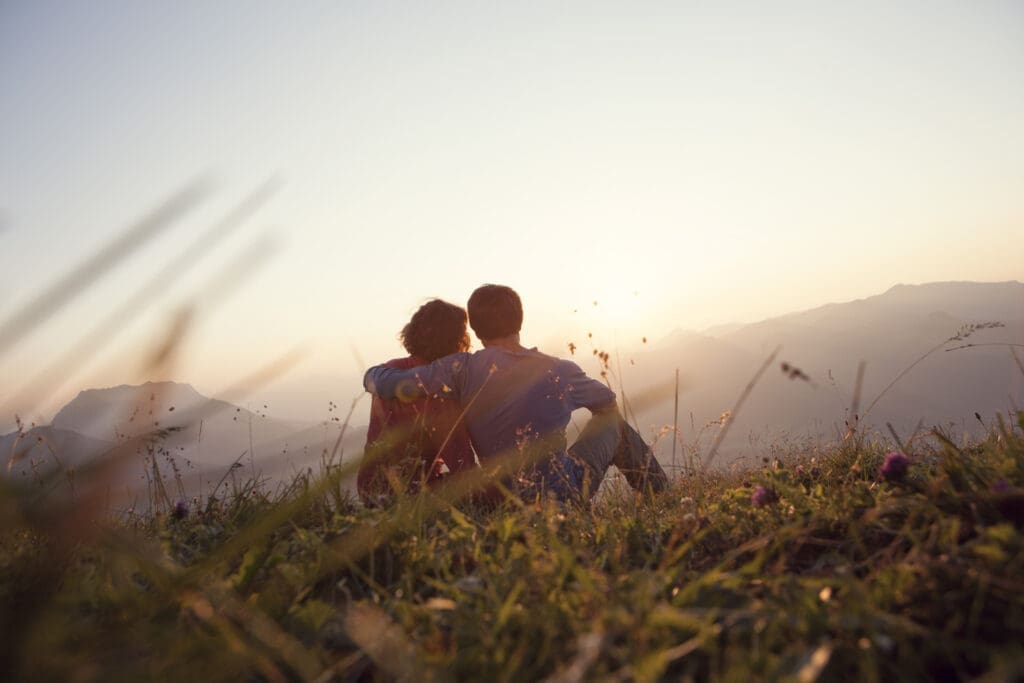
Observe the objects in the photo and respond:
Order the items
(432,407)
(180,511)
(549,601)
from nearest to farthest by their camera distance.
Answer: (549,601), (180,511), (432,407)

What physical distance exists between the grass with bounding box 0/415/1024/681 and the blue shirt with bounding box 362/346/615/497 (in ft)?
9.17

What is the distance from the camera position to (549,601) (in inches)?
62.6

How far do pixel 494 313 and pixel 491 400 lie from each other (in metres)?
0.83

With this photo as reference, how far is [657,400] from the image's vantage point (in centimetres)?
188

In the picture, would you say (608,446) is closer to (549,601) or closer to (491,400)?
(491,400)

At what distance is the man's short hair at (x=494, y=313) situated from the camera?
5664 millimetres

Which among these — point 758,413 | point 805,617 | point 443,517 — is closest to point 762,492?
point 805,617

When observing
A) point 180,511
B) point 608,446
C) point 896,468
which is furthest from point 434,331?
point 896,468

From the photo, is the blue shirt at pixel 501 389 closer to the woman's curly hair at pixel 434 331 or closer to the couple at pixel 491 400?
the couple at pixel 491 400

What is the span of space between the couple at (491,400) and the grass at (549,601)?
104 inches

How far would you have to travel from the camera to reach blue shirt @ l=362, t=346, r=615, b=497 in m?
5.08

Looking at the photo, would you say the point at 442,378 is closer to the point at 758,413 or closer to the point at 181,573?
the point at 181,573

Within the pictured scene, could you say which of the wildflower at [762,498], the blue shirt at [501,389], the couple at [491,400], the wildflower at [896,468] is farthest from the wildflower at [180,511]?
the wildflower at [896,468]

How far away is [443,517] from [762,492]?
4.61ft
